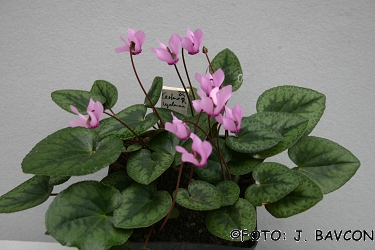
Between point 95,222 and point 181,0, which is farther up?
point 181,0

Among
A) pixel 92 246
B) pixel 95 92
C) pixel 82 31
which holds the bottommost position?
pixel 92 246

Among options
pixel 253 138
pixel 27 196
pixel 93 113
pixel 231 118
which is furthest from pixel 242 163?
pixel 27 196

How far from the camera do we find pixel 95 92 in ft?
3.06

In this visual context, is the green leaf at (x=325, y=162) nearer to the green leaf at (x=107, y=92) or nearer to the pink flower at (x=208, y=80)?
the pink flower at (x=208, y=80)

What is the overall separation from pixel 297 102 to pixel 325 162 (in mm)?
142

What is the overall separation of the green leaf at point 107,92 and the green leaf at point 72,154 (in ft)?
0.49

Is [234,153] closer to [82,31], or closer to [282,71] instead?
[282,71]

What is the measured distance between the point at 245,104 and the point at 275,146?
20.5 inches

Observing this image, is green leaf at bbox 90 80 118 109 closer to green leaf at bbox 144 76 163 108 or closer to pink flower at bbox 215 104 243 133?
green leaf at bbox 144 76 163 108

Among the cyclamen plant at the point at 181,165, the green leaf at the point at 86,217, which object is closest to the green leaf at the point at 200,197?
the cyclamen plant at the point at 181,165

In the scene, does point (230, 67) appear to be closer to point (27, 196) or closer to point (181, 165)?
point (181, 165)

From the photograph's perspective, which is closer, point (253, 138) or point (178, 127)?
point (178, 127)

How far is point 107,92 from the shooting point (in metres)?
0.93

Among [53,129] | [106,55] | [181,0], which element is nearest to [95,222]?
[53,129]
